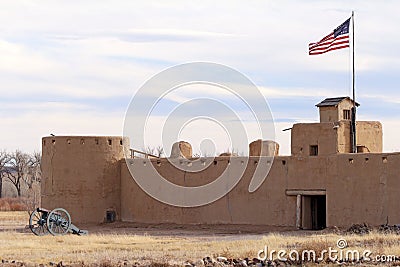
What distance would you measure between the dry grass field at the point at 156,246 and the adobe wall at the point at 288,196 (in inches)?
59.5

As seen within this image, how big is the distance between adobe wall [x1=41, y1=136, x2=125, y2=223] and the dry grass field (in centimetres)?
433

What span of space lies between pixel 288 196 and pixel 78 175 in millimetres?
8695

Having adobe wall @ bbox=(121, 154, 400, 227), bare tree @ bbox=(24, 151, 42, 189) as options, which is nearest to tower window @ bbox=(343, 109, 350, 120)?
adobe wall @ bbox=(121, 154, 400, 227)

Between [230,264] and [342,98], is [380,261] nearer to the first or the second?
[230,264]

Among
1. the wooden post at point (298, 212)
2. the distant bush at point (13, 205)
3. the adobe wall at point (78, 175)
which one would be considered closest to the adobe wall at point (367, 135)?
the wooden post at point (298, 212)

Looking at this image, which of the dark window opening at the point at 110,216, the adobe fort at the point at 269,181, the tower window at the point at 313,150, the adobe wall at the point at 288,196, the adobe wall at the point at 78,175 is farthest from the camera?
the dark window opening at the point at 110,216

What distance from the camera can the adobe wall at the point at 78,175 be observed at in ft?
114

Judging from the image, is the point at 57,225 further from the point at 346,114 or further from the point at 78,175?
the point at 346,114

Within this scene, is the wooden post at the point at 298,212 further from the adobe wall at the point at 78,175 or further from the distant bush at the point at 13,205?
the distant bush at the point at 13,205

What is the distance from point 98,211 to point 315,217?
29.2 feet

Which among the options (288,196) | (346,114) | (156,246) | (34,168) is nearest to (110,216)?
(288,196)

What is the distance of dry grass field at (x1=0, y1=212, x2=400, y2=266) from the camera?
20.5m

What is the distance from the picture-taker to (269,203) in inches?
1246

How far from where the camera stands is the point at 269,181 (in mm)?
31719
